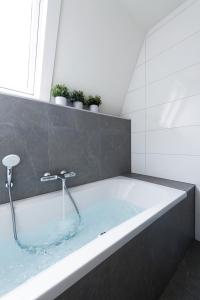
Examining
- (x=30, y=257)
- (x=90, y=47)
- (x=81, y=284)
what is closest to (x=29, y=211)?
(x=30, y=257)

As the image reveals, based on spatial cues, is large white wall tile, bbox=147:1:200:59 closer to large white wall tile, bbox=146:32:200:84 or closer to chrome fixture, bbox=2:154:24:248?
large white wall tile, bbox=146:32:200:84

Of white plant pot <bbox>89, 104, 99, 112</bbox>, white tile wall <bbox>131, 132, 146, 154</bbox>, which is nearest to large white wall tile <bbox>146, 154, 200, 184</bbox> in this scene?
white tile wall <bbox>131, 132, 146, 154</bbox>

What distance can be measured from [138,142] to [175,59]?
110 cm

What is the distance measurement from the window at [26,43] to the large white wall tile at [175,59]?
4.08 feet

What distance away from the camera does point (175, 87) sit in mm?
1743

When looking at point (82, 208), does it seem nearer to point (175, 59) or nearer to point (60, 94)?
point (60, 94)

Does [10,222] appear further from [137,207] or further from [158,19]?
[158,19]

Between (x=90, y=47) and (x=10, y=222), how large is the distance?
1900 mm

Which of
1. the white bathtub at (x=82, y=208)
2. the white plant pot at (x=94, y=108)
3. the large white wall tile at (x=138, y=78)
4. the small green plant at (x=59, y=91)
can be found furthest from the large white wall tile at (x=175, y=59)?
the white bathtub at (x=82, y=208)

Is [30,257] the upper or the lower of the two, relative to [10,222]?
lower

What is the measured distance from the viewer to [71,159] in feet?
5.47

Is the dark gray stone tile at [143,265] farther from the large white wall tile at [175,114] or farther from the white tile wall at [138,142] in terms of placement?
the white tile wall at [138,142]

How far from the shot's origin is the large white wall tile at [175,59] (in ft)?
5.21

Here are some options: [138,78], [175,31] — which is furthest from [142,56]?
[175,31]
